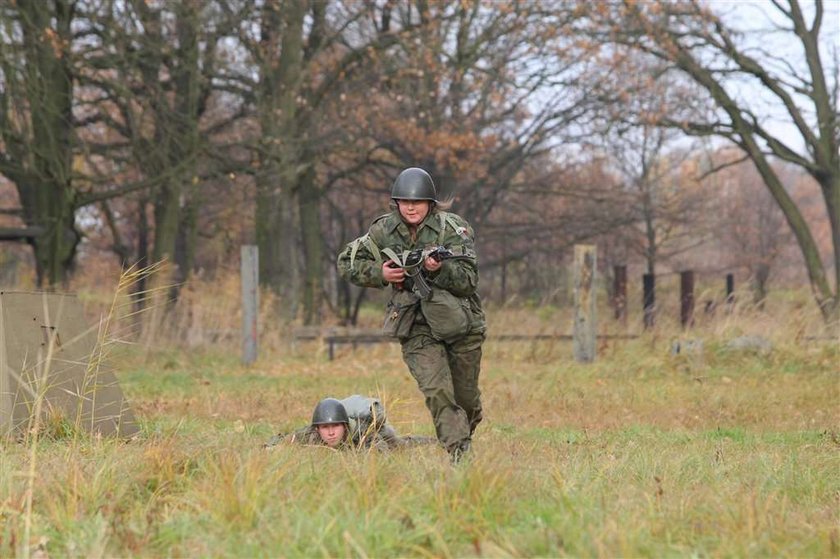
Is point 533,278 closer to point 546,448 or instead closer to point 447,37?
point 447,37

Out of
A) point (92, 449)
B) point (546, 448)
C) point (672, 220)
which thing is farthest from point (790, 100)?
point (92, 449)

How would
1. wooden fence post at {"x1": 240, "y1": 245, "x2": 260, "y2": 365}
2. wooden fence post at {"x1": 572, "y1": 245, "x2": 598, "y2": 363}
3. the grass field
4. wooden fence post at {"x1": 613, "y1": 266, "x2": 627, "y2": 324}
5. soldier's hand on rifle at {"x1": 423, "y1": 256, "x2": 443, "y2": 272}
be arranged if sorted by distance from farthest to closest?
1. wooden fence post at {"x1": 613, "y1": 266, "x2": 627, "y2": 324}
2. wooden fence post at {"x1": 240, "y1": 245, "x2": 260, "y2": 365}
3. wooden fence post at {"x1": 572, "y1": 245, "x2": 598, "y2": 363}
4. soldier's hand on rifle at {"x1": 423, "y1": 256, "x2": 443, "y2": 272}
5. the grass field

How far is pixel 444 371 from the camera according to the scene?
22.4ft

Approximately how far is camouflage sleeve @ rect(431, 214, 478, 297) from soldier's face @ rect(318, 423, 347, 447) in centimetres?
146

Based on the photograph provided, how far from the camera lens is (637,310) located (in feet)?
62.6

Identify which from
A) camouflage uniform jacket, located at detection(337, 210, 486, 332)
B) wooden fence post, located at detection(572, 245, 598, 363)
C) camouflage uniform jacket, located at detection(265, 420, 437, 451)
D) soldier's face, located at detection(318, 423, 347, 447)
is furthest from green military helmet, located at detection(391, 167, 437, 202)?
wooden fence post, located at detection(572, 245, 598, 363)

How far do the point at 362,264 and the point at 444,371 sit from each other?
82 centimetres

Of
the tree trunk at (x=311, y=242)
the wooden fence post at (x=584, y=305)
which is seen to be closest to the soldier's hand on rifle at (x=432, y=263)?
the wooden fence post at (x=584, y=305)

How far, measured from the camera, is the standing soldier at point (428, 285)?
21.9ft

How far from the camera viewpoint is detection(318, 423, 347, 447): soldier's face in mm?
7547

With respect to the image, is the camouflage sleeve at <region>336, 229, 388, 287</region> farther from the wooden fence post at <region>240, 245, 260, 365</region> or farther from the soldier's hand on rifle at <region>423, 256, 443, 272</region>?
the wooden fence post at <region>240, 245, 260, 365</region>

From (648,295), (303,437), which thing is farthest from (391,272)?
(648,295)

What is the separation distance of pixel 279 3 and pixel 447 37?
4063mm

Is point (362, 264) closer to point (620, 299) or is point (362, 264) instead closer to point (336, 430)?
point (336, 430)
